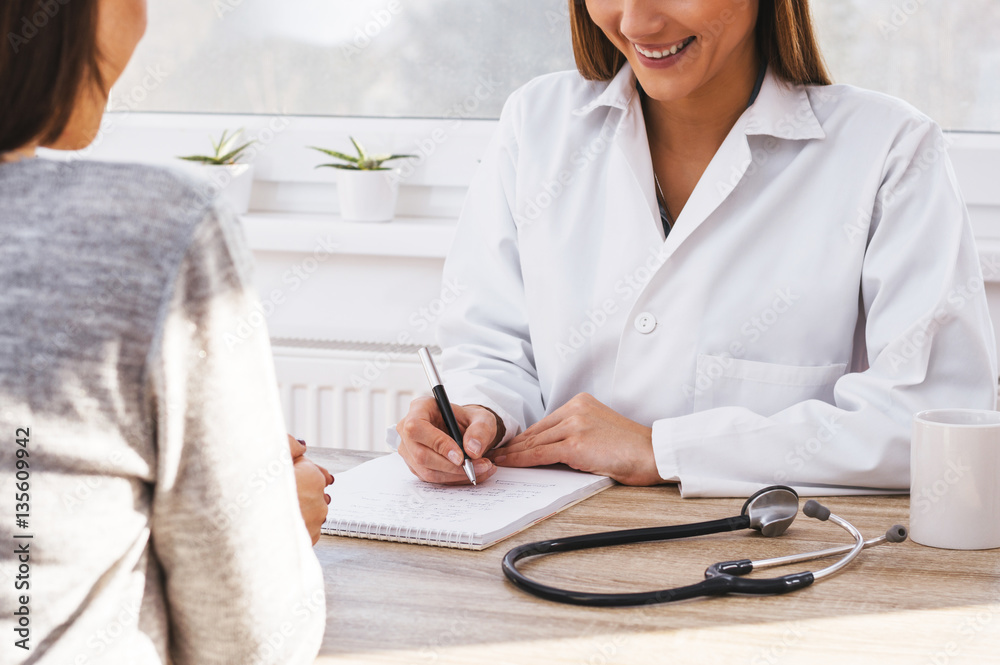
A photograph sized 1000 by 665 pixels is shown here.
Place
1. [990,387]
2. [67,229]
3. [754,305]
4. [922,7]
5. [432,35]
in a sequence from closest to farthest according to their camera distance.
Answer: [67,229], [990,387], [754,305], [922,7], [432,35]

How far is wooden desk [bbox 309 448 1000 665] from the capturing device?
745 mm

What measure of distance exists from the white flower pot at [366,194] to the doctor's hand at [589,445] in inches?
41.6

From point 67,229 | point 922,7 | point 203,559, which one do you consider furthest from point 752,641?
point 922,7

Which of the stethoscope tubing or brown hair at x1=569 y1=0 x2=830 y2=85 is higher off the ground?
brown hair at x1=569 y1=0 x2=830 y2=85

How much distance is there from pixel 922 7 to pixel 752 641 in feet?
5.47

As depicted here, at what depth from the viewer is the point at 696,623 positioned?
79cm

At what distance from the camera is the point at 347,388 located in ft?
7.34

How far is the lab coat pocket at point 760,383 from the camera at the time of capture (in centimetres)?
138

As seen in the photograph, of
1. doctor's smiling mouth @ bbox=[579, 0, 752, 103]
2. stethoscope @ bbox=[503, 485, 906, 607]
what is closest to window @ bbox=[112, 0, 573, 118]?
doctor's smiling mouth @ bbox=[579, 0, 752, 103]

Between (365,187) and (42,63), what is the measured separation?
167cm

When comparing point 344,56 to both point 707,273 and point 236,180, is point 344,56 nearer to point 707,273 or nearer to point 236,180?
point 236,180

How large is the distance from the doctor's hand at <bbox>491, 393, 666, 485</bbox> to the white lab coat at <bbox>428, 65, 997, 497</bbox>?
0.10 feet

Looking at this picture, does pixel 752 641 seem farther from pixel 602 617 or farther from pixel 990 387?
pixel 990 387

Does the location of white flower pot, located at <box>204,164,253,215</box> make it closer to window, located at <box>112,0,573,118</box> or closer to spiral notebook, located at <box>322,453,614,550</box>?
window, located at <box>112,0,573,118</box>
